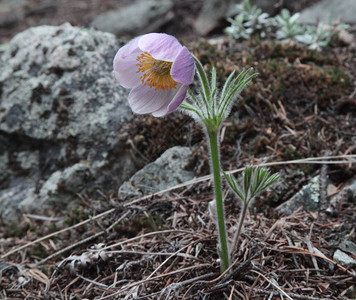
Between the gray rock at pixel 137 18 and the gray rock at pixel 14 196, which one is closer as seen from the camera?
the gray rock at pixel 14 196

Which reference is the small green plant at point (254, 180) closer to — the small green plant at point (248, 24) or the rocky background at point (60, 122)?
the rocky background at point (60, 122)

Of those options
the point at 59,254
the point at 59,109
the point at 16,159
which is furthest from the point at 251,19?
the point at 59,254

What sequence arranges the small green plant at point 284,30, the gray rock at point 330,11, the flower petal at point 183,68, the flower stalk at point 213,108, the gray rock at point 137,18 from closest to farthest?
the flower petal at point 183,68 < the flower stalk at point 213,108 < the small green plant at point 284,30 < the gray rock at point 330,11 < the gray rock at point 137,18

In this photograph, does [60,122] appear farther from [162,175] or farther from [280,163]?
[280,163]

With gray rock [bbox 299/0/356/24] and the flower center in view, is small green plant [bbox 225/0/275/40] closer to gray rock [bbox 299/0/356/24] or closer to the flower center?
gray rock [bbox 299/0/356/24]

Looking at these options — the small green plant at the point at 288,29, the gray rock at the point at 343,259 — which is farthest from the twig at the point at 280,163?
the small green plant at the point at 288,29

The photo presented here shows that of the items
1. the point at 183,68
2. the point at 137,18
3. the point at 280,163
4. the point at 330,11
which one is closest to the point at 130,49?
the point at 183,68

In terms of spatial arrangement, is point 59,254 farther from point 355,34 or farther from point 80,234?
point 355,34
